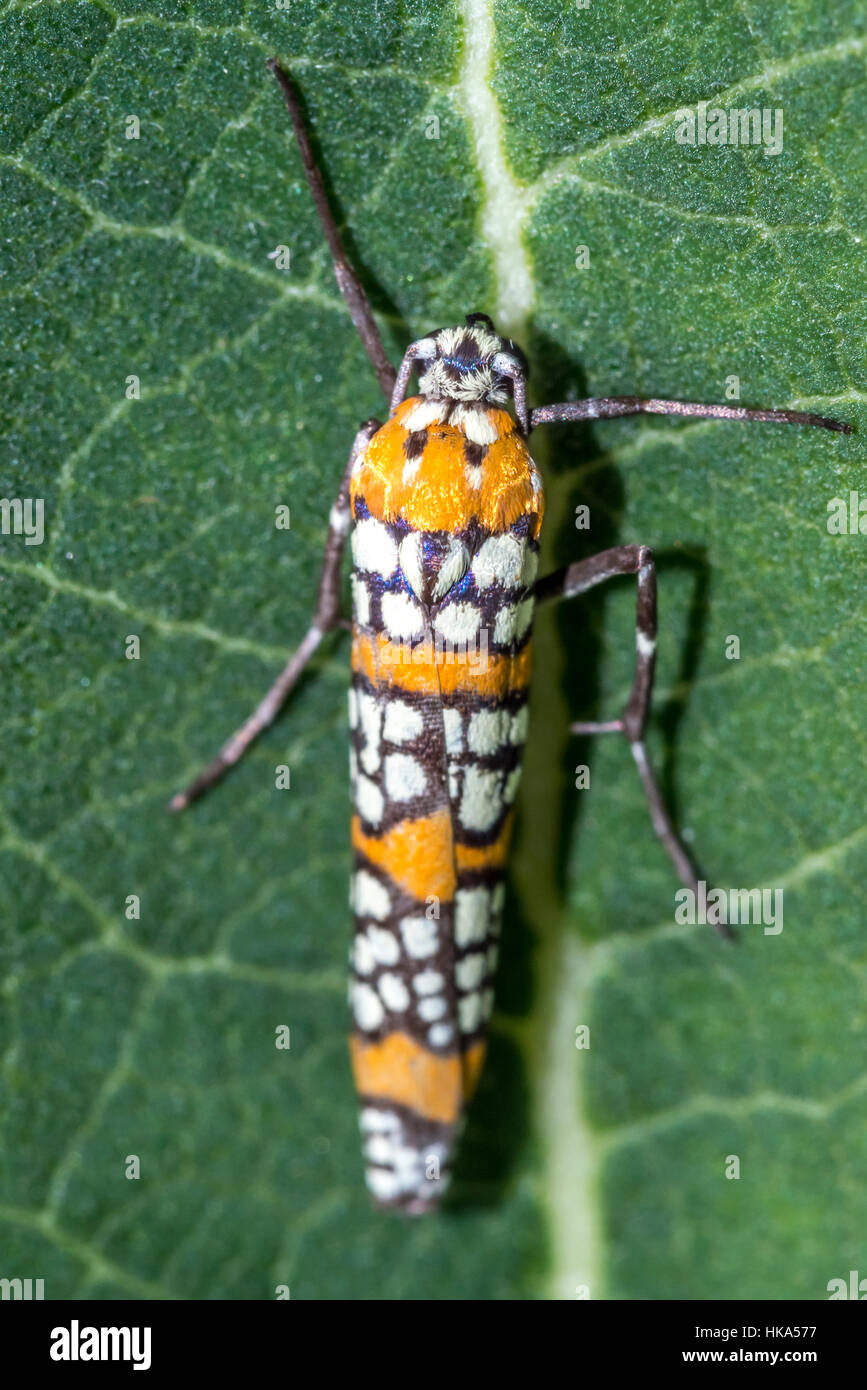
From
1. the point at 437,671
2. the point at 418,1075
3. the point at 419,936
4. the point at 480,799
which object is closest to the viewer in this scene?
the point at 437,671

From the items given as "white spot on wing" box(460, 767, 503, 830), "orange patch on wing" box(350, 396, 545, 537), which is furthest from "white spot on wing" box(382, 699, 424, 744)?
"orange patch on wing" box(350, 396, 545, 537)

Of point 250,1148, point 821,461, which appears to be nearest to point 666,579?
point 821,461

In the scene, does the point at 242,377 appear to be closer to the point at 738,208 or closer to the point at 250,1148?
the point at 738,208

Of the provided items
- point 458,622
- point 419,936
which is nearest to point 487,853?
point 419,936

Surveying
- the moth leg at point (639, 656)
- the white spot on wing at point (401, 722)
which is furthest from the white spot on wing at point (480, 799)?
the moth leg at point (639, 656)

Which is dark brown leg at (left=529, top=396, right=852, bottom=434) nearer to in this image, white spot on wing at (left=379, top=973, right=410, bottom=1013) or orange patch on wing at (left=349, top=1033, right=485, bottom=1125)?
white spot on wing at (left=379, top=973, right=410, bottom=1013)

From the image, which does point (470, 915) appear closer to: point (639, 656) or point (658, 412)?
point (639, 656)
